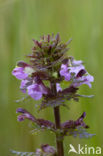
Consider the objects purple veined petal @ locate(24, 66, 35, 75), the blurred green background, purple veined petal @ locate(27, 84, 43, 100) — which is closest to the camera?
purple veined petal @ locate(27, 84, 43, 100)

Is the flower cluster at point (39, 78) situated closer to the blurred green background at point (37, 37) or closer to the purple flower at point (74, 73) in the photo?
the purple flower at point (74, 73)

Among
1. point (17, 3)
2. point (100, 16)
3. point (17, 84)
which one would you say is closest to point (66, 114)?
point (17, 84)

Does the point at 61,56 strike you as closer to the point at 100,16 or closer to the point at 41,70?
the point at 41,70

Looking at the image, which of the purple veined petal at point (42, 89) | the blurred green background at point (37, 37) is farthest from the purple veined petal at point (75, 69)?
the blurred green background at point (37, 37)

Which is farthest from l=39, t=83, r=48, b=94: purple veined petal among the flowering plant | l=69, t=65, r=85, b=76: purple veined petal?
l=69, t=65, r=85, b=76: purple veined petal

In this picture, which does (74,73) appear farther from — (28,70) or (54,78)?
(28,70)

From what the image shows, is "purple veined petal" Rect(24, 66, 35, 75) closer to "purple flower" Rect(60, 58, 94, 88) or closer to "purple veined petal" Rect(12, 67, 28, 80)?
"purple veined petal" Rect(12, 67, 28, 80)
